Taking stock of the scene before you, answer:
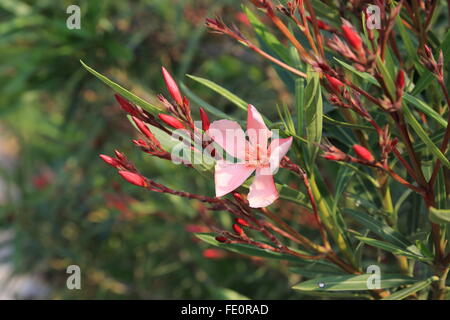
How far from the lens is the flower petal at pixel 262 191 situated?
2.03ft

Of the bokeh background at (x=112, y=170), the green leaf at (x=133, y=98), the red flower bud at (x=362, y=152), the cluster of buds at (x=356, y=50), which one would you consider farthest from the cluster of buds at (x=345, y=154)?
the bokeh background at (x=112, y=170)

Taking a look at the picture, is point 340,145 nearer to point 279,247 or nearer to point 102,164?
point 279,247

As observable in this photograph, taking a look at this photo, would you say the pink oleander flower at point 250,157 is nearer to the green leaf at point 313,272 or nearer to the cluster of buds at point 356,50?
the cluster of buds at point 356,50

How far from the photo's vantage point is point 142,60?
1.75 m

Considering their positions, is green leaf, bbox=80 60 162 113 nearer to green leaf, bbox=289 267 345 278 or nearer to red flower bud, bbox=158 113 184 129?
red flower bud, bbox=158 113 184 129

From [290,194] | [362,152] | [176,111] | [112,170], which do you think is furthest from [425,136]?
[112,170]

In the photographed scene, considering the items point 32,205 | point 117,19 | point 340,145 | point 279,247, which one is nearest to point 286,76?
point 340,145

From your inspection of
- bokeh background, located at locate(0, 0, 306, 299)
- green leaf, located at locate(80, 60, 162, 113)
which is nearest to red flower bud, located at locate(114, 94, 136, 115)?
green leaf, located at locate(80, 60, 162, 113)

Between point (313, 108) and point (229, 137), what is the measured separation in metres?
0.11

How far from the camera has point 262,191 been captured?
24.5 inches

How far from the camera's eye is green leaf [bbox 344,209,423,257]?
2.43 ft

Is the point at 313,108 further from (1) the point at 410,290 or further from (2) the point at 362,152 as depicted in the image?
(1) the point at 410,290

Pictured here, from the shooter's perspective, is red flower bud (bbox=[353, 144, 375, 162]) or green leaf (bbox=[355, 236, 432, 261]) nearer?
red flower bud (bbox=[353, 144, 375, 162])

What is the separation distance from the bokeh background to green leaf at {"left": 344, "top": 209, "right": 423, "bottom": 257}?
0.75 m
